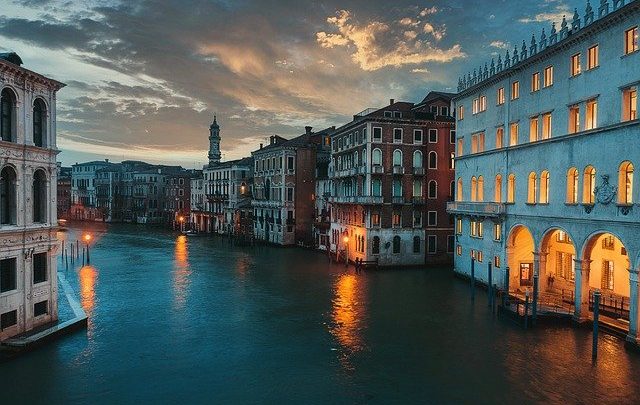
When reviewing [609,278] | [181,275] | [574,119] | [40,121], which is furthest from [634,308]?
[181,275]

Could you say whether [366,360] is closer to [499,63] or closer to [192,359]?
[192,359]

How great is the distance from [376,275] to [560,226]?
18.5m

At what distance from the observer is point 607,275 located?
2895cm

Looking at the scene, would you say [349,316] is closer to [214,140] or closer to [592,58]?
[592,58]

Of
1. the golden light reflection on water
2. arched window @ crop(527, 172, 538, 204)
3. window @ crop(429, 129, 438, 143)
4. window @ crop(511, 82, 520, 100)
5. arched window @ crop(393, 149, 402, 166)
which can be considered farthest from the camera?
window @ crop(429, 129, 438, 143)

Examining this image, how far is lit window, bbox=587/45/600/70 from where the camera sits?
24566 millimetres

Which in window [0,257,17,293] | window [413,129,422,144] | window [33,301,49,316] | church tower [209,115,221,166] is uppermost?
church tower [209,115,221,166]

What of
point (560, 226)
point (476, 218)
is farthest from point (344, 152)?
point (560, 226)

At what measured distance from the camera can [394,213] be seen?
47.1 metres

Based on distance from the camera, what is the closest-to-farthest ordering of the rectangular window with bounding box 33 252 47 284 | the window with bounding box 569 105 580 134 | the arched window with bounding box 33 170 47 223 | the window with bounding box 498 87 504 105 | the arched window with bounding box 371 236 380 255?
1. the rectangular window with bounding box 33 252 47 284
2. the arched window with bounding box 33 170 47 223
3. the window with bounding box 569 105 580 134
4. the window with bounding box 498 87 504 105
5. the arched window with bounding box 371 236 380 255

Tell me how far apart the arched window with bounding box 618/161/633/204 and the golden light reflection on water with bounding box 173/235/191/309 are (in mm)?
24877

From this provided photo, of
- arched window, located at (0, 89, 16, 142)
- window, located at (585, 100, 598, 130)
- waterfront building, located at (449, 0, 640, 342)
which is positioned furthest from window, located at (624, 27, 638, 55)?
arched window, located at (0, 89, 16, 142)

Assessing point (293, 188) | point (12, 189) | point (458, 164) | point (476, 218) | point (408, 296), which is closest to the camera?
point (12, 189)

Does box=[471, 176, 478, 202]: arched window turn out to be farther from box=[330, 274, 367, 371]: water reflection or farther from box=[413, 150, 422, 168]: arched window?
box=[330, 274, 367, 371]: water reflection
